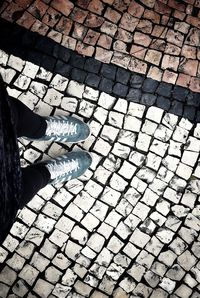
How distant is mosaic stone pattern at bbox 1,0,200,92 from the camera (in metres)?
3.28

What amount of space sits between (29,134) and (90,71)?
102cm

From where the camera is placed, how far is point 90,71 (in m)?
3.30

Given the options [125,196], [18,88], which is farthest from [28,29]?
[125,196]

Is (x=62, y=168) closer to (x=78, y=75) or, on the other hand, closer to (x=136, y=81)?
(x=78, y=75)

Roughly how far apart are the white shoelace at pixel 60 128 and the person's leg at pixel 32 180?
0.30 meters

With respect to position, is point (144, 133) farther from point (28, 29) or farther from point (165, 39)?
point (28, 29)

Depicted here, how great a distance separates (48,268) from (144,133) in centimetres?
159

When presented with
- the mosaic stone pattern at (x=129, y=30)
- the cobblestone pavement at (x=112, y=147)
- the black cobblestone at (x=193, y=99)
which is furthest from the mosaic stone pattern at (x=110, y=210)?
the mosaic stone pattern at (x=129, y=30)

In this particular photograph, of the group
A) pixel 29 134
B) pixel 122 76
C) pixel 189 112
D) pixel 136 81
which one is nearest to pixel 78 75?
pixel 122 76

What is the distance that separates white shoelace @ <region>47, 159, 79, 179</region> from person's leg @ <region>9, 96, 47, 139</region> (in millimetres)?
293

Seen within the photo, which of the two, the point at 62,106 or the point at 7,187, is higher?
the point at 62,106

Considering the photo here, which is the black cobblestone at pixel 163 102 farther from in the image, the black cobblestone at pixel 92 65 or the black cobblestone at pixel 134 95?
the black cobblestone at pixel 92 65

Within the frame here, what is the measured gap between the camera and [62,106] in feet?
10.9

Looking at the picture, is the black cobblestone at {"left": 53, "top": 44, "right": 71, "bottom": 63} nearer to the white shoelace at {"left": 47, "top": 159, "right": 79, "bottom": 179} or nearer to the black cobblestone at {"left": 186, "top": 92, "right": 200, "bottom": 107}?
the white shoelace at {"left": 47, "top": 159, "right": 79, "bottom": 179}
